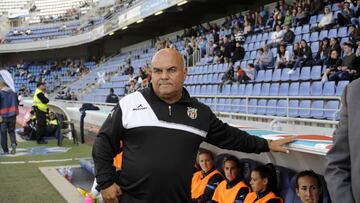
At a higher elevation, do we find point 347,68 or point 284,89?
point 347,68

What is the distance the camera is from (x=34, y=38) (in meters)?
40.1

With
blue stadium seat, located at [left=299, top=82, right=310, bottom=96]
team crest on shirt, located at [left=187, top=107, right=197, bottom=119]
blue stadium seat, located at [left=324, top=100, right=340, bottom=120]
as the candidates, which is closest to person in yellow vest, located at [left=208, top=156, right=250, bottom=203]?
team crest on shirt, located at [left=187, top=107, right=197, bottom=119]

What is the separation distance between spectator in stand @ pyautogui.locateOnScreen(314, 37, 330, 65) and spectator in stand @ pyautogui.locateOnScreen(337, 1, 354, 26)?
125cm

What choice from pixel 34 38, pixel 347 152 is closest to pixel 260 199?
pixel 347 152

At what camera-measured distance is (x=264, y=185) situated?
144 inches

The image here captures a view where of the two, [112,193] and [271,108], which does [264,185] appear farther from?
[271,108]

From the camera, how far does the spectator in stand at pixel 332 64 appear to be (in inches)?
358

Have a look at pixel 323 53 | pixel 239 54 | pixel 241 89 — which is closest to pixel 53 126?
pixel 241 89

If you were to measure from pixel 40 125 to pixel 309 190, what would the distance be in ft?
33.6

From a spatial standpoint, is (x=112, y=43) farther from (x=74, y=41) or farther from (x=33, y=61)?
(x=33, y=61)

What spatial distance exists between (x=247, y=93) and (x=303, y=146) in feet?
28.9

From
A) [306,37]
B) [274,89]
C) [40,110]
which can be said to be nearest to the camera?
[274,89]

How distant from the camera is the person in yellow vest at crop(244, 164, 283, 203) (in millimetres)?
3606

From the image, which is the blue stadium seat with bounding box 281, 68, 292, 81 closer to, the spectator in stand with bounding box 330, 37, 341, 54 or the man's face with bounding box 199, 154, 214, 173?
the spectator in stand with bounding box 330, 37, 341, 54
